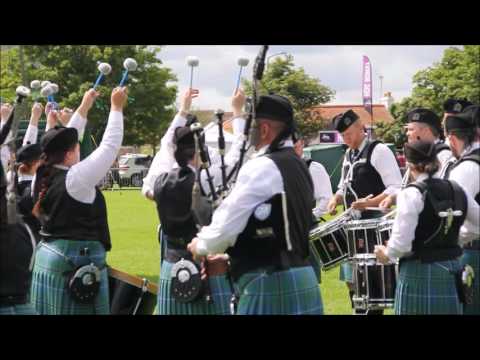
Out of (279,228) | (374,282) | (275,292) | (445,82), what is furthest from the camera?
(445,82)

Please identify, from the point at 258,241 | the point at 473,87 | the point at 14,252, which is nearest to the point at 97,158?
the point at 14,252

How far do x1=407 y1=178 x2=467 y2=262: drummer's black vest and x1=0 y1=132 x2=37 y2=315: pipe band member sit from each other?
7.09 feet

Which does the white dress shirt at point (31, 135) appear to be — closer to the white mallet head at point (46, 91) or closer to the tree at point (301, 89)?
the white mallet head at point (46, 91)

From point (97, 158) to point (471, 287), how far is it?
2404 mm

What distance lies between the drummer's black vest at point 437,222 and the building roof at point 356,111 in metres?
22.6

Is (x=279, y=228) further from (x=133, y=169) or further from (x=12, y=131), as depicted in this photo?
(x=133, y=169)

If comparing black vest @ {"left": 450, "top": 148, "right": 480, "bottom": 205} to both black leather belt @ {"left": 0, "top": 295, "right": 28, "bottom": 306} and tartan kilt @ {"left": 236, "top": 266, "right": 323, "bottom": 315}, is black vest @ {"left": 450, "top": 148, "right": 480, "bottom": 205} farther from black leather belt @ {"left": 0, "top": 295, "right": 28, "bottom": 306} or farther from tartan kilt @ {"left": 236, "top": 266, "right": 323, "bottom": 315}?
black leather belt @ {"left": 0, "top": 295, "right": 28, "bottom": 306}

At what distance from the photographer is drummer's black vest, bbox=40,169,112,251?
507 cm

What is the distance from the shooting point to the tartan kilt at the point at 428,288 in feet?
16.3

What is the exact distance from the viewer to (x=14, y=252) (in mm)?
4156

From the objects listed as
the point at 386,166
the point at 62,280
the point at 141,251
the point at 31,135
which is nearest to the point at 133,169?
the point at 141,251

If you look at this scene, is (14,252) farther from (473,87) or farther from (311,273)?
(473,87)

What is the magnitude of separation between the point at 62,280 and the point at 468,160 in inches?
106

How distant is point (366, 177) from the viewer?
7.16m
